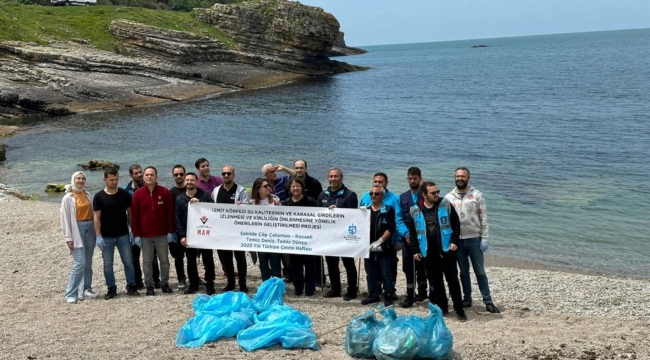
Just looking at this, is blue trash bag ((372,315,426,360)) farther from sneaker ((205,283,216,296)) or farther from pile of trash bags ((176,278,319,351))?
sneaker ((205,283,216,296))

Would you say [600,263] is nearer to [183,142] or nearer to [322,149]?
[322,149]

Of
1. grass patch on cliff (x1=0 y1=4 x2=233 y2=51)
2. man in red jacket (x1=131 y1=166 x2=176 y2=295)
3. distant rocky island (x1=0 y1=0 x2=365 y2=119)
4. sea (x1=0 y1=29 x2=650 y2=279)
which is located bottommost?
sea (x1=0 y1=29 x2=650 y2=279)

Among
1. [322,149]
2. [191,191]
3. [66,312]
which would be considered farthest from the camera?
[322,149]

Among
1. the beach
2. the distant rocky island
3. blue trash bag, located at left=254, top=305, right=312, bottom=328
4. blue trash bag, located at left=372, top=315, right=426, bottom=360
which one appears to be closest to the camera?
blue trash bag, located at left=372, top=315, right=426, bottom=360

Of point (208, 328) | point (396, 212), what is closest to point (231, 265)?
point (208, 328)

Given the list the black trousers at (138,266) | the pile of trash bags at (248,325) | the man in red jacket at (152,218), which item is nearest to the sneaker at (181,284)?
the black trousers at (138,266)

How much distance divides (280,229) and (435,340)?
11.8 ft

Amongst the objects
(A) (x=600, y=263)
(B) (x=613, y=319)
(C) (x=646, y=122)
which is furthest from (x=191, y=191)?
(C) (x=646, y=122)

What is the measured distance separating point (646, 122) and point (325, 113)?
75.2 feet

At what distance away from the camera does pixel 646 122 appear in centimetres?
3900

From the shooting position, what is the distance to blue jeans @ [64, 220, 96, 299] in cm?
1040

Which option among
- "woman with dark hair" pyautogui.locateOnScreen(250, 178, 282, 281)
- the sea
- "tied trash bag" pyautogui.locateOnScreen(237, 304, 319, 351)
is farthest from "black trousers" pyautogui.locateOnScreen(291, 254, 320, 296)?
the sea

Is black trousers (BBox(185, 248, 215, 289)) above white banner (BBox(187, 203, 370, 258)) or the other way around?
the other way around

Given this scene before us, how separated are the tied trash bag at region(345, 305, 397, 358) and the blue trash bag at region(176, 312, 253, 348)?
1.55 m
